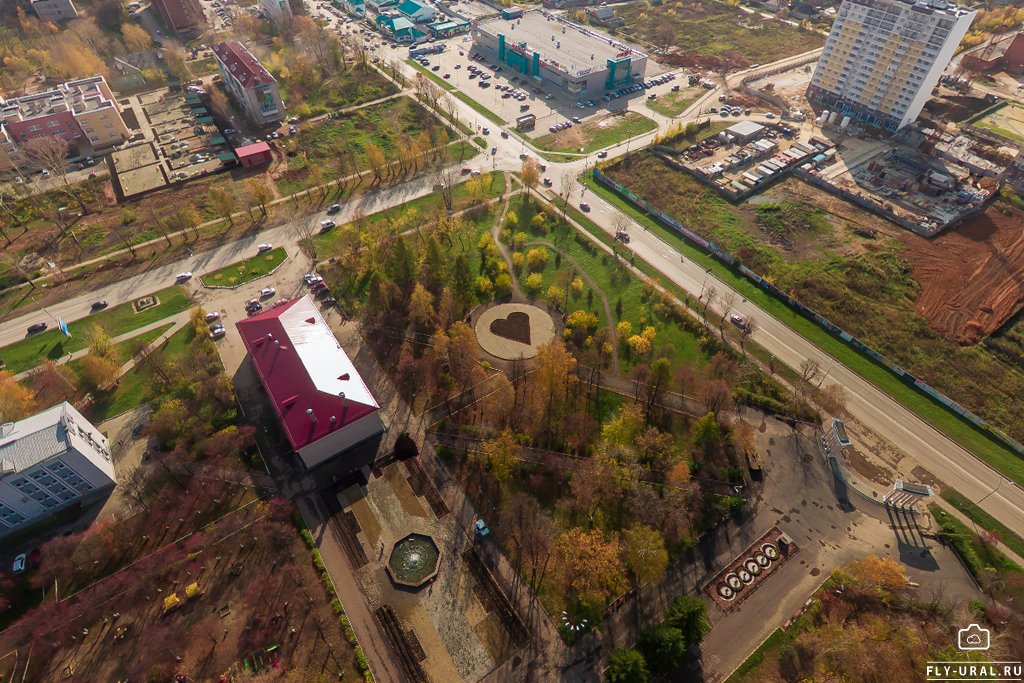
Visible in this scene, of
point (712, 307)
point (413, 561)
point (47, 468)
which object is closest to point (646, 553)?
point (413, 561)

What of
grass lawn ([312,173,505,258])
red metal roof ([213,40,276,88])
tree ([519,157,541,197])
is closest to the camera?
grass lawn ([312,173,505,258])

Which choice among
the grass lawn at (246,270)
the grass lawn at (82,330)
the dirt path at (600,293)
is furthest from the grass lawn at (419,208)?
the grass lawn at (82,330)

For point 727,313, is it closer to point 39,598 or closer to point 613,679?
point 613,679

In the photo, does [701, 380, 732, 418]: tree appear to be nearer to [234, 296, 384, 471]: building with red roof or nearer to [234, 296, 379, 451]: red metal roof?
[234, 296, 384, 471]: building with red roof

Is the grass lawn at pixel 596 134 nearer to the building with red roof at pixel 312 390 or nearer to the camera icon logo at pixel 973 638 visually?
the building with red roof at pixel 312 390

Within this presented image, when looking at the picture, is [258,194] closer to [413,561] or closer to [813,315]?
[413,561]

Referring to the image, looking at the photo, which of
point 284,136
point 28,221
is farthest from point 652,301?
point 28,221

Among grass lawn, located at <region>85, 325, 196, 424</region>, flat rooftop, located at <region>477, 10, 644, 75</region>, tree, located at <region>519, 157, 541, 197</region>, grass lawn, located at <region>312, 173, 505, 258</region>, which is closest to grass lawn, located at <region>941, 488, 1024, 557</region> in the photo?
tree, located at <region>519, 157, 541, 197</region>
